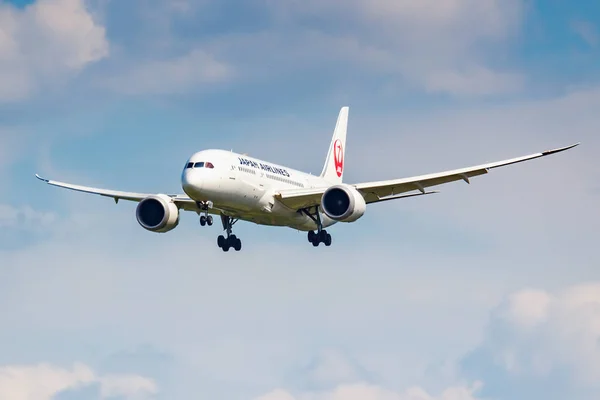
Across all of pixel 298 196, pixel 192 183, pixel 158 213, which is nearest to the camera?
pixel 192 183

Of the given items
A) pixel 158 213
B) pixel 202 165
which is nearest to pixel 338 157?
pixel 158 213

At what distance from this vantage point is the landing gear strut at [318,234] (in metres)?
79.8

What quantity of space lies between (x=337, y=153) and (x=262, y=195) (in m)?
20.2

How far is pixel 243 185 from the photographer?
2896 inches

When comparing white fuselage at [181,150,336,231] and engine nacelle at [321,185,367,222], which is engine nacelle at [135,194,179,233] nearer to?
white fuselage at [181,150,336,231]

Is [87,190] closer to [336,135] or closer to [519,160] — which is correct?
[336,135]

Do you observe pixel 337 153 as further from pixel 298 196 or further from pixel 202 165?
pixel 202 165

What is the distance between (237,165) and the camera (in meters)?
73.5

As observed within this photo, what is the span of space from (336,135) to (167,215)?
2269 cm

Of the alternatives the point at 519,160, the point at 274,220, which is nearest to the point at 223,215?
the point at 274,220

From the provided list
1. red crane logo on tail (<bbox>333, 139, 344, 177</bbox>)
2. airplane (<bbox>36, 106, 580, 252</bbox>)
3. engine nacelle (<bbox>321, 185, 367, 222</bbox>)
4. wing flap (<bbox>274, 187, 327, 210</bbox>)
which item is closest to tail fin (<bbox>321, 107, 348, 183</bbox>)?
red crane logo on tail (<bbox>333, 139, 344, 177</bbox>)

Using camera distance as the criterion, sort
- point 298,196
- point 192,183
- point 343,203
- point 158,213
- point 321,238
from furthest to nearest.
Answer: point 321,238, point 158,213, point 298,196, point 343,203, point 192,183

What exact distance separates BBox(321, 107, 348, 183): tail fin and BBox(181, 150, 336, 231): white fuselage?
37.5 ft

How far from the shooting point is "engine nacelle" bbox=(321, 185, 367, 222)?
74562 millimetres
